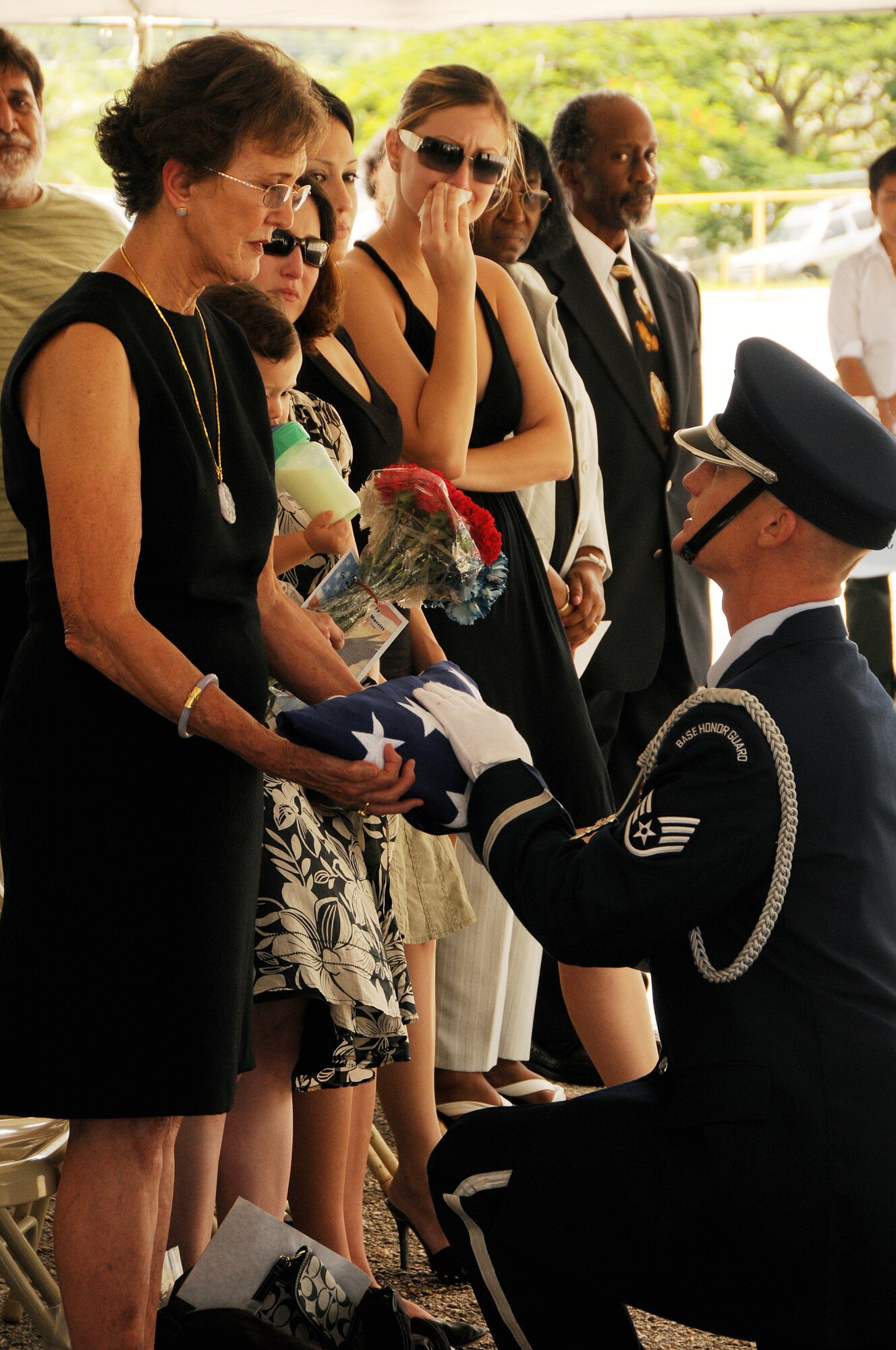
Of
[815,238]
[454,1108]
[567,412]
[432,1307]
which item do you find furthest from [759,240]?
[432,1307]

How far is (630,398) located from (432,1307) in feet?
7.80

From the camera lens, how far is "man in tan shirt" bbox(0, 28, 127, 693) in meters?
3.28

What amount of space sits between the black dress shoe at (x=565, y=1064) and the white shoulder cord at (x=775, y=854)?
2.21 metres

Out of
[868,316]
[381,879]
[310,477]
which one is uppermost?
[868,316]

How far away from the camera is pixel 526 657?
317cm

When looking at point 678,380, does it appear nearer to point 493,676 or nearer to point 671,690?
point 671,690

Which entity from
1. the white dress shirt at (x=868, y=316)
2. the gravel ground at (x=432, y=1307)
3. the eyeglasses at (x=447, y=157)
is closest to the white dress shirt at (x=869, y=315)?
the white dress shirt at (x=868, y=316)

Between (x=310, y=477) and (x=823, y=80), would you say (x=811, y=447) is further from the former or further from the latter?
(x=823, y=80)

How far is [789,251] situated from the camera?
20938 mm

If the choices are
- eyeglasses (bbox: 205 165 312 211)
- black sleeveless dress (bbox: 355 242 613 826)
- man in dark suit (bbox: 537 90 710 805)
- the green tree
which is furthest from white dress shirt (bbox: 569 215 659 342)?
the green tree

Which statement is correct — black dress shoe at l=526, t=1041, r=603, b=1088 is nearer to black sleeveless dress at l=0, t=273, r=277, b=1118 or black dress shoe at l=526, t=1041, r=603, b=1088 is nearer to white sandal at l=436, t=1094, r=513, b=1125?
white sandal at l=436, t=1094, r=513, b=1125

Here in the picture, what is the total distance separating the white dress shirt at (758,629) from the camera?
1913mm

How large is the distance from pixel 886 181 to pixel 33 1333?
5.87m

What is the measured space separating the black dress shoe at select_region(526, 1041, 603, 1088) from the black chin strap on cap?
224 centimetres
